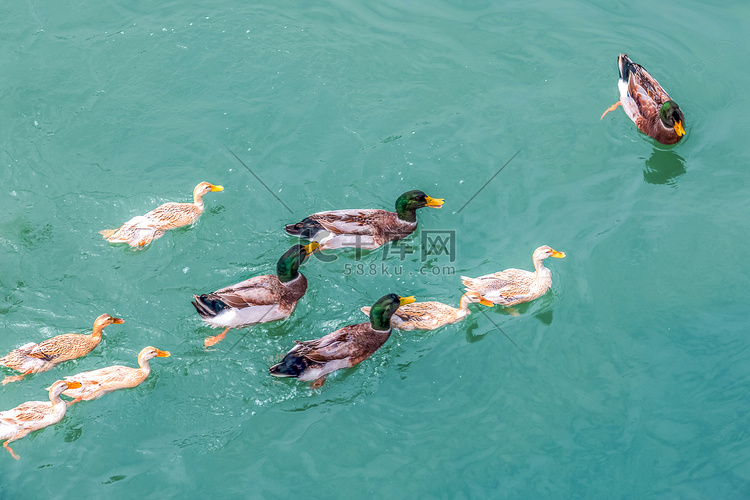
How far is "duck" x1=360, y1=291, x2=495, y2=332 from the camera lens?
24.9ft

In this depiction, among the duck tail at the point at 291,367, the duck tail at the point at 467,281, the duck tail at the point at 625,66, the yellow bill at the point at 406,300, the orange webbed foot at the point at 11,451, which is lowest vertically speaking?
the orange webbed foot at the point at 11,451

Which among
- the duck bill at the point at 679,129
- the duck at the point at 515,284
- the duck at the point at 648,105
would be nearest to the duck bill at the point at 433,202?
the duck at the point at 515,284

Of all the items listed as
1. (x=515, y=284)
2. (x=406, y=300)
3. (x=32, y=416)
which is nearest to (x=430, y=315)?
(x=406, y=300)

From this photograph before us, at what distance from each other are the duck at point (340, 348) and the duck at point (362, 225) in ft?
4.13

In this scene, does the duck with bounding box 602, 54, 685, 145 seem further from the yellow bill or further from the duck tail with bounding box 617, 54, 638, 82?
the yellow bill

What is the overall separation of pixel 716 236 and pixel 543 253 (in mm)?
2451

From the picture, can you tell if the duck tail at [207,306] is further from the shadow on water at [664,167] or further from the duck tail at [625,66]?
the duck tail at [625,66]

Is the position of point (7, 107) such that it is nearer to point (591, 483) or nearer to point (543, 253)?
point (543, 253)

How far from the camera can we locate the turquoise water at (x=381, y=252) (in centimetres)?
680

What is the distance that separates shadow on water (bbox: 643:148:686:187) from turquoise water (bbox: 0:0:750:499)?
1.6 inches

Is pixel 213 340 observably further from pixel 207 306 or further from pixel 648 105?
pixel 648 105

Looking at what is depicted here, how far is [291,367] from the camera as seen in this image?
277 inches

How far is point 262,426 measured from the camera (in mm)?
6926

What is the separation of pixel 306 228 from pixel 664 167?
521 centimetres
